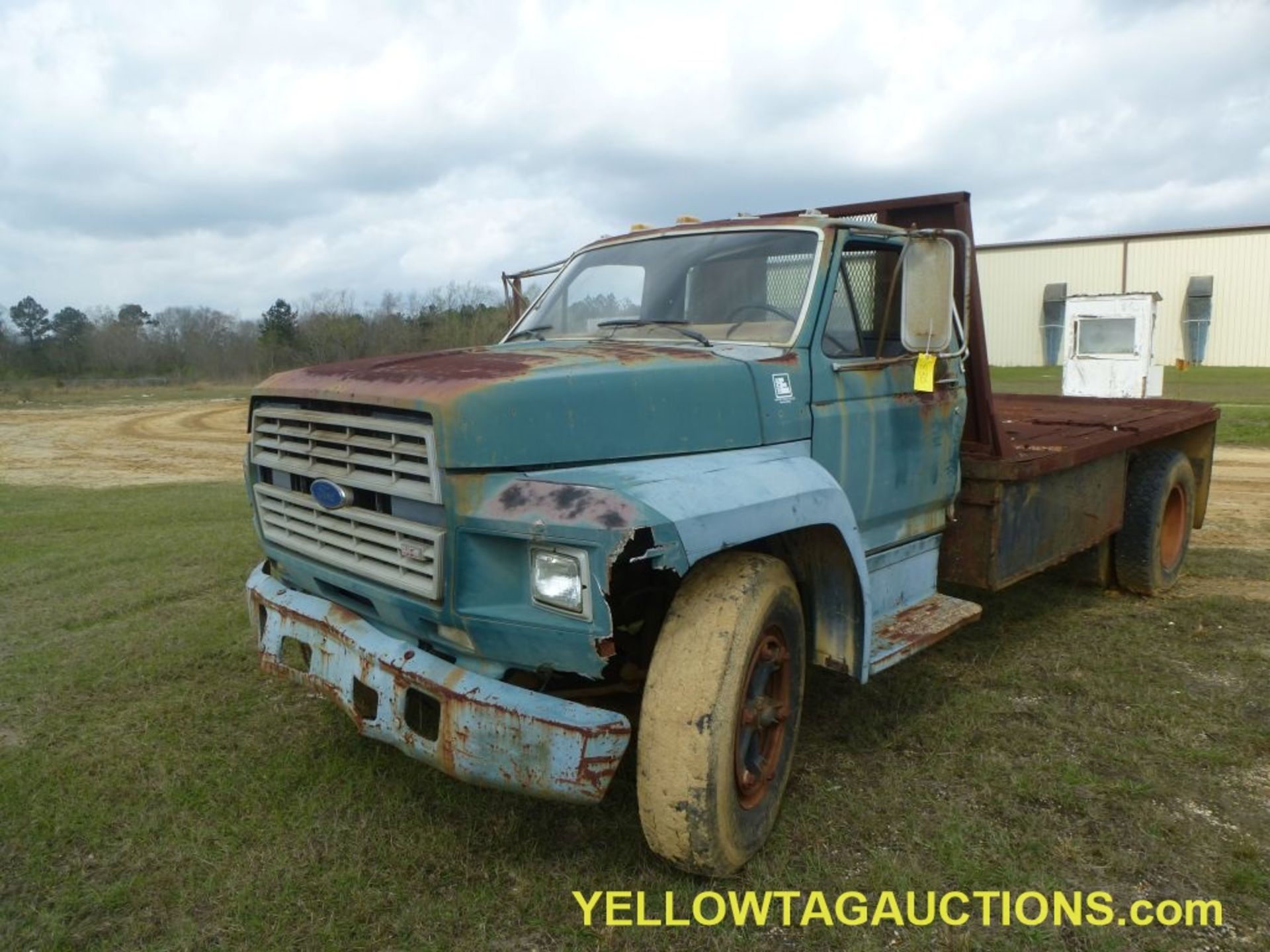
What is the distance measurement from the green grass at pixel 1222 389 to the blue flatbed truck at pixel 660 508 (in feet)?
30.1

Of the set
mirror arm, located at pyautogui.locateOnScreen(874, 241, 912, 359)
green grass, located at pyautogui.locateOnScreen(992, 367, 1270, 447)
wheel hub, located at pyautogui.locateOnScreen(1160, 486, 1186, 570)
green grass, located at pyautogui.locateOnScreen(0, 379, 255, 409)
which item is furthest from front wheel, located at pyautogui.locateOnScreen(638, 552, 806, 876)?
green grass, located at pyautogui.locateOnScreen(0, 379, 255, 409)

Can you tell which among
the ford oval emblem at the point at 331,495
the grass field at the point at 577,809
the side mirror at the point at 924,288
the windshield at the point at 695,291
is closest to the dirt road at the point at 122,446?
the grass field at the point at 577,809

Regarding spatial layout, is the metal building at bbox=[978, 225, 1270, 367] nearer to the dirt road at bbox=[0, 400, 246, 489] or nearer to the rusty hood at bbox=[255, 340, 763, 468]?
the dirt road at bbox=[0, 400, 246, 489]

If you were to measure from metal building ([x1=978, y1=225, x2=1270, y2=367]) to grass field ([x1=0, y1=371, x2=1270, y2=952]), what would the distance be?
34075mm

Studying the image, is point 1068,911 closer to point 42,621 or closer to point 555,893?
point 555,893

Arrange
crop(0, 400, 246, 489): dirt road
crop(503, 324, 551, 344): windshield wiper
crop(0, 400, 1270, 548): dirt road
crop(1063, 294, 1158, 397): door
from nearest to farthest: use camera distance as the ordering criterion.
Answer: crop(503, 324, 551, 344): windshield wiper, crop(0, 400, 1270, 548): dirt road, crop(0, 400, 246, 489): dirt road, crop(1063, 294, 1158, 397): door

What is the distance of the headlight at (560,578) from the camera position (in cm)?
265

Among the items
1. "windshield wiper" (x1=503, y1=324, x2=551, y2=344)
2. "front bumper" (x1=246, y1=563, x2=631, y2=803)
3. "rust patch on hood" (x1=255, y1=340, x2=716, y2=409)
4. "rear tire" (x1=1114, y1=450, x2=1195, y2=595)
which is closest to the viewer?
"front bumper" (x1=246, y1=563, x2=631, y2=803)

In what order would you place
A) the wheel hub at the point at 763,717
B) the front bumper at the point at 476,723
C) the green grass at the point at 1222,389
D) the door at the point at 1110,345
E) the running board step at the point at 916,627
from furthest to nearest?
1. the door at the point at 1110,345
2. the green grass at the point at 1222,389
3. the running board step at the point at 916,627
4. the wheel hub at the point at 763,717
5. the front bumper at the point at 476,723

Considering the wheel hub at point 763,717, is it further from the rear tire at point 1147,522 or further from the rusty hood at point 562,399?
the rear tire at point 1147,522

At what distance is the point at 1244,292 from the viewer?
→ 3534cm

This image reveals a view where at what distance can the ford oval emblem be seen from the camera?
3193 millimetres

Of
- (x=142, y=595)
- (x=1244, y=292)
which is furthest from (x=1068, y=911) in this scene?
(x=1244, y=292)

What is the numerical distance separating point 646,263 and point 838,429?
1.16 meters
